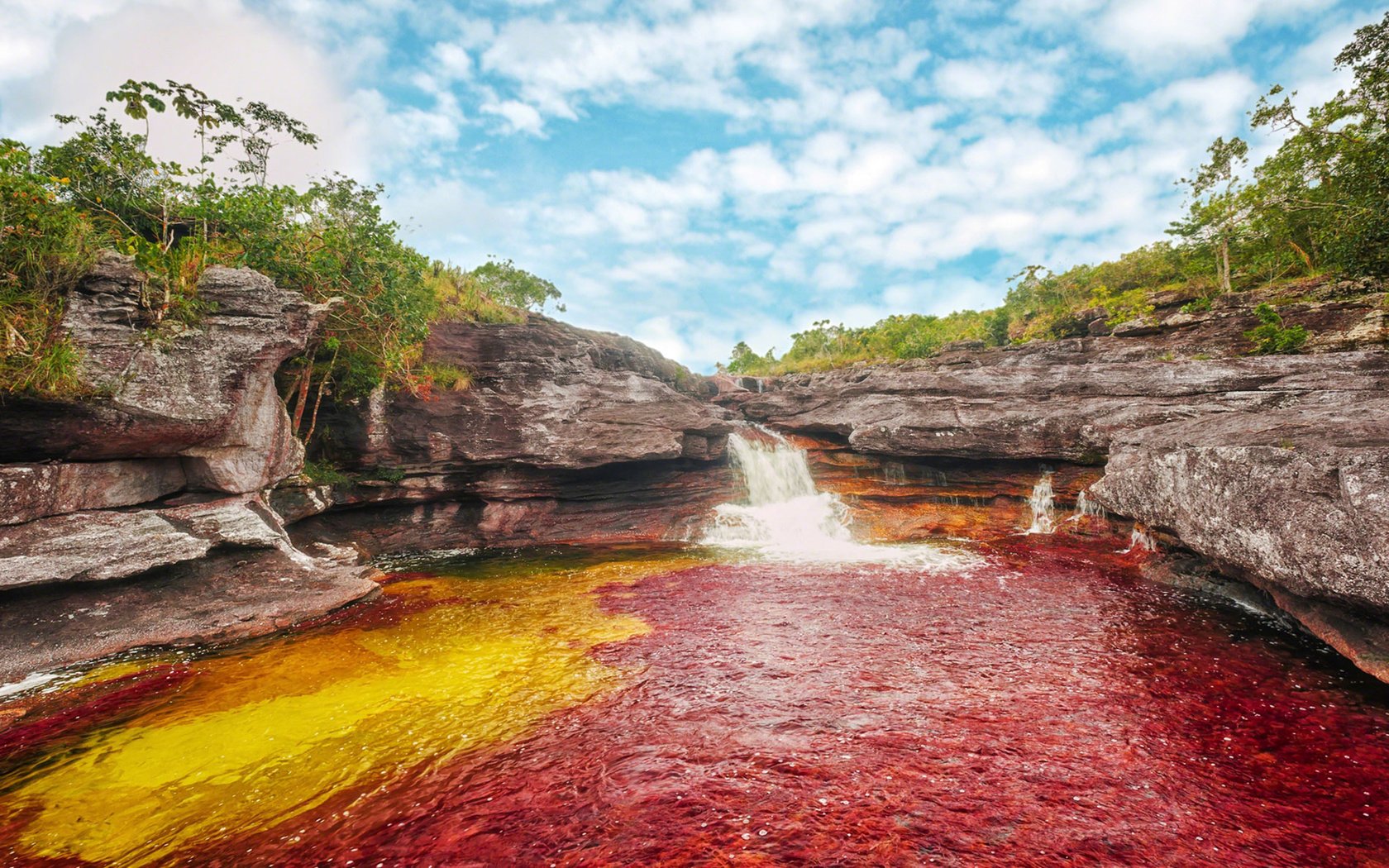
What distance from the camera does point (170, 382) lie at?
10586 mm

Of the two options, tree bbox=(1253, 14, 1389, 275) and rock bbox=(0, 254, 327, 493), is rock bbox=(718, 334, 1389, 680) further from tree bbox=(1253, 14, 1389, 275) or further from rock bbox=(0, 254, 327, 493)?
rock bbox=(0, 254, 327, 493)

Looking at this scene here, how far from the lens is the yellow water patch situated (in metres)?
4.55

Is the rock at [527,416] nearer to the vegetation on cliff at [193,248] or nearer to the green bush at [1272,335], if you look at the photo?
the vegetation on cliff at [193,248]

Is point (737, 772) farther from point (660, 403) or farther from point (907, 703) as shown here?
point (660, 403)

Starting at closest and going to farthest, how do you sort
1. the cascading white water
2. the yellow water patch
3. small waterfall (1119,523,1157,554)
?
1. the yellow water patch
2. small waterfall (1119,523,1157,554)
3. the cascading white water

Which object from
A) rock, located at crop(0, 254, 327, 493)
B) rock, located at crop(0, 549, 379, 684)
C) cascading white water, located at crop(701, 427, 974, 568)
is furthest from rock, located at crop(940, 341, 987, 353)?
rock, located at crop(0, 549, 379, 684)

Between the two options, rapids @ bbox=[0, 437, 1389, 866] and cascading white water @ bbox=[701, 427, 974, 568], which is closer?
rapids @ bbox=[0, 437, 1389, 866]

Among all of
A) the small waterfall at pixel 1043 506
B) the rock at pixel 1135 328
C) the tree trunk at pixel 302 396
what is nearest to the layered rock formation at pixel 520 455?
the tree trunk at pixel 302 396

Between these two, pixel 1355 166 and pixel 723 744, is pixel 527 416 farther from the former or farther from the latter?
pixel 1355 166

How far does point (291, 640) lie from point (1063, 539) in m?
20.1

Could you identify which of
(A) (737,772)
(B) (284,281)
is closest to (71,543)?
(B) (284,281)

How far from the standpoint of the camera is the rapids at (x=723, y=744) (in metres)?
4.03

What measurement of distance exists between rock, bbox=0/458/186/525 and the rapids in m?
3.28

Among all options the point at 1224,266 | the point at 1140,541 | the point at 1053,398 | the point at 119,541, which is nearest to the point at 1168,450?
the point at 1140,541
